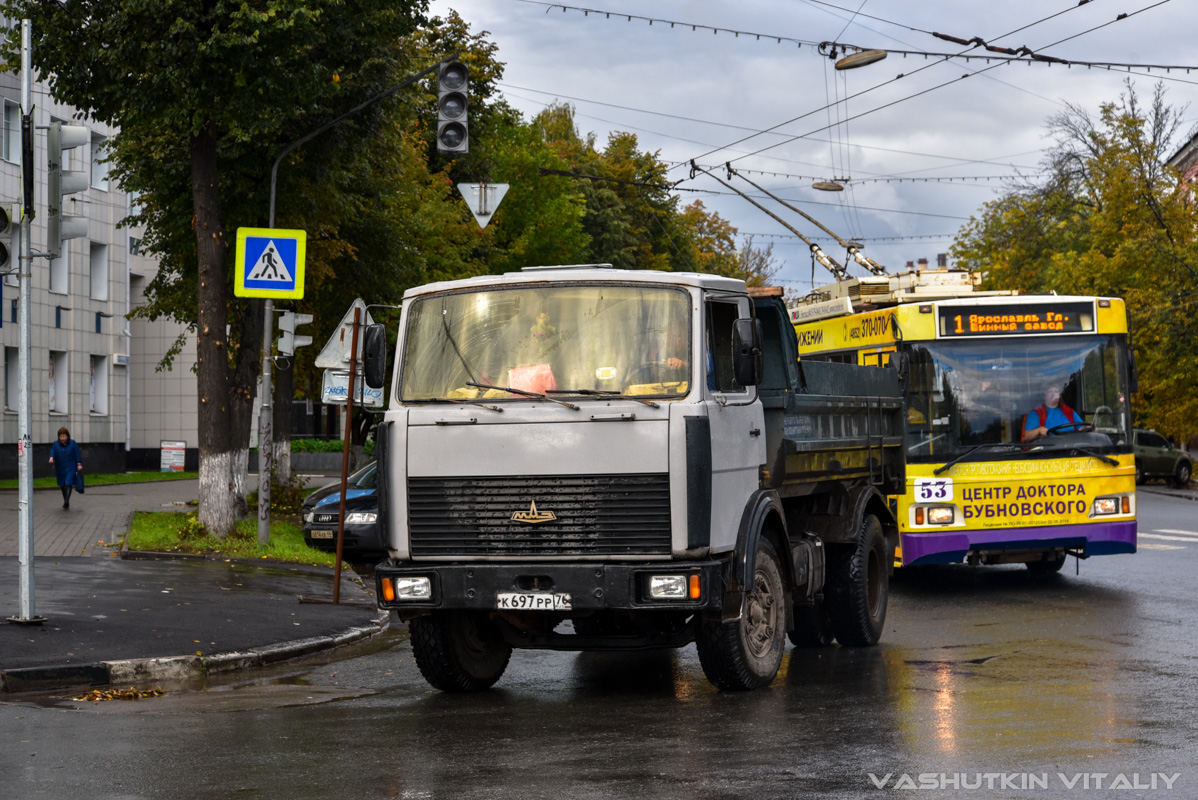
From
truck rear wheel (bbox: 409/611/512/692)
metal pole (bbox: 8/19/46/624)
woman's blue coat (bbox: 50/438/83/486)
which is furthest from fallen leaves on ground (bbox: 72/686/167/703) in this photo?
woman's blue coat (bbox: 50/438/83/486)

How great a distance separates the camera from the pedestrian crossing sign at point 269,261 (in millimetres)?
15578

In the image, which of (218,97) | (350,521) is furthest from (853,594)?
(218,97)

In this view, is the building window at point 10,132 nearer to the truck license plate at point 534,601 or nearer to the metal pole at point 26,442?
the metal pole at point 26,442

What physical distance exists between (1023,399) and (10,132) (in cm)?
3034

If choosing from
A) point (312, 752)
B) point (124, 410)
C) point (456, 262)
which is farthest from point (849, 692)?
point (124, 410)

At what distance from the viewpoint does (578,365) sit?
8.48m

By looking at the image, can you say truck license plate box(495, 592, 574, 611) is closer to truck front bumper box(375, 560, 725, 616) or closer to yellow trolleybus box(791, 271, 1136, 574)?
truck front bumper box(375, 560, 725, 616)

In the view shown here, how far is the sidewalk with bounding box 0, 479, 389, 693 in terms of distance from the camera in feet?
33.0

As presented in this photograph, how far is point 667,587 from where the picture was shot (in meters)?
8.12

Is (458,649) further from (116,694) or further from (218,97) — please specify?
(218,97)

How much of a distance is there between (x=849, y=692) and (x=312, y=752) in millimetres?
3498

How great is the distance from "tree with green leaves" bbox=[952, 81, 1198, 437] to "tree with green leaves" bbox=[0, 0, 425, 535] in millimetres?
27137

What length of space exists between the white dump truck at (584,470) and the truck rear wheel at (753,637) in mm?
13

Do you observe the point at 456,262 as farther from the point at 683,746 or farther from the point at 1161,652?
the point at 683,746
